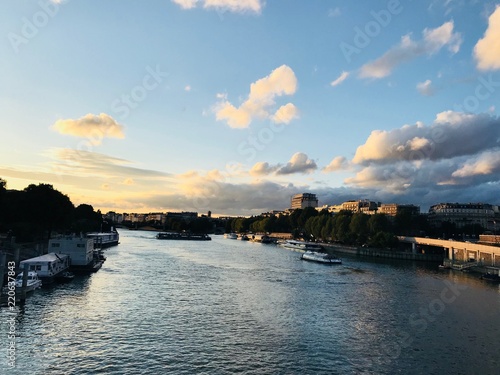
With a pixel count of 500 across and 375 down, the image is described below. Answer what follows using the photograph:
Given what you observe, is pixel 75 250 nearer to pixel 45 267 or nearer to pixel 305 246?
pixel 45 267

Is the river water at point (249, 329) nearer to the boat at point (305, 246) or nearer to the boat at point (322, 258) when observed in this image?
the boat at point (322, 258)

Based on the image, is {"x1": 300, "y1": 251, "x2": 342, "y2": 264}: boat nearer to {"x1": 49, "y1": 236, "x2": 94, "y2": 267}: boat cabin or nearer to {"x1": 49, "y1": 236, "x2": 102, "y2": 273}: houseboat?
{"x1": 49, "y1": 236, "x2": 102, "y2": 273}: houseboat

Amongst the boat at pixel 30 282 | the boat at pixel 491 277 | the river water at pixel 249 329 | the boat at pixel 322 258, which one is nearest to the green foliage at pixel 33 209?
the boat at pixel 30 282

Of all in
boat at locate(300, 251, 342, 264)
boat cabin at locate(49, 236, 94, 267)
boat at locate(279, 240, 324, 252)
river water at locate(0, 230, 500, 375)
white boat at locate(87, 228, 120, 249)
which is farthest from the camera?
boat at locate(279, 240, 324, 252)

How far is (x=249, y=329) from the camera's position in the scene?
39.9 meters

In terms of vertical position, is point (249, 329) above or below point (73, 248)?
below

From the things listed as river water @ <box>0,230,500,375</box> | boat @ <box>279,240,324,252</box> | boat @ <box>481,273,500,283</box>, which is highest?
boat @ <box>279,240,324,252</box>

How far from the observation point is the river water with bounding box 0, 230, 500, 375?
30688 millimetres

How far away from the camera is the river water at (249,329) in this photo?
3069 cm

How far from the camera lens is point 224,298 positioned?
181 feet

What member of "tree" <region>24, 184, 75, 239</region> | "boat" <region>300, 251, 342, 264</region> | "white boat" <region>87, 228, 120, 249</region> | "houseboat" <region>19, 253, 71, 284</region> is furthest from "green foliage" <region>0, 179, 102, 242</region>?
"boat" <region>300, 251, 342, 264</region>

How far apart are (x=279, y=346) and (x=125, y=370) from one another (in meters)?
12.9

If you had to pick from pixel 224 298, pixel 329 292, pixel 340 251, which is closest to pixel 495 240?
pixel 340 251

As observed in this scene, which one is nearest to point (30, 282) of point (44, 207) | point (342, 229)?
point (44, 207)
